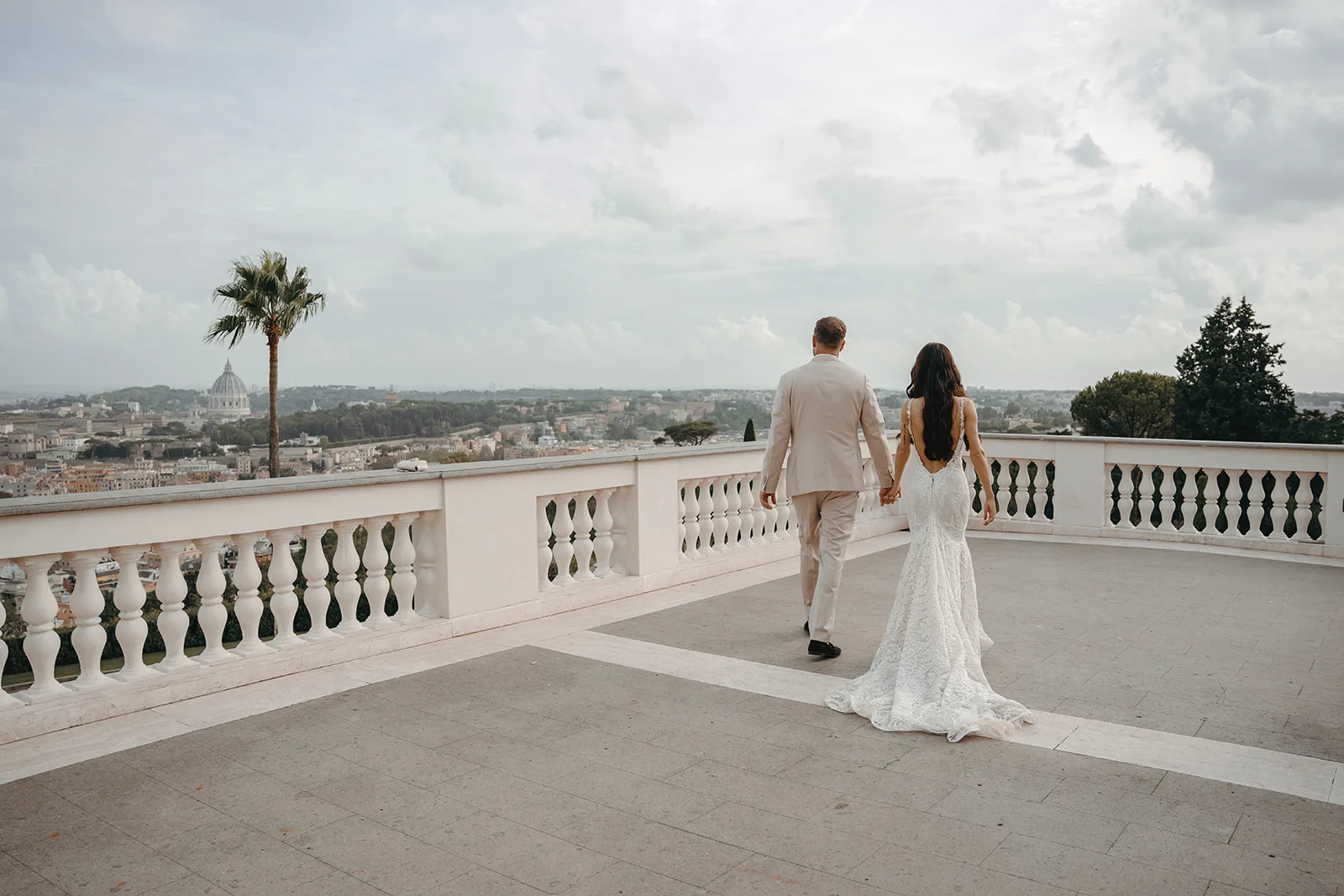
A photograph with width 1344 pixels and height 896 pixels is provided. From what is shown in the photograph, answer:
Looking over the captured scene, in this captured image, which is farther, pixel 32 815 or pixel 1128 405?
pixel 1128 405

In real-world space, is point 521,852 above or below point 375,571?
below

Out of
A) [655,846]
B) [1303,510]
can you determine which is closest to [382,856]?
[655,846]

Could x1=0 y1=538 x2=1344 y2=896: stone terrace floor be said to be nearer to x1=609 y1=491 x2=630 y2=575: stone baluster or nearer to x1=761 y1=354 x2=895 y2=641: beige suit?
x1=761 y1=354 x2=895 y2=641: beige suit

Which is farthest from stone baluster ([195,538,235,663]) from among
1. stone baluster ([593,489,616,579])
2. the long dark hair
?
the long dark hair

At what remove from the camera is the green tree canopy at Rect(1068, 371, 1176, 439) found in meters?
Result: 43.8

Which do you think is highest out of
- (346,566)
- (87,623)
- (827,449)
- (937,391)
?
(937,391)

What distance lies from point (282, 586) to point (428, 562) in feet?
3.37

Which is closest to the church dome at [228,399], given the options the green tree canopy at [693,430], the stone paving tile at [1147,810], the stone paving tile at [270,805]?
the green tree canopy at [693,430]

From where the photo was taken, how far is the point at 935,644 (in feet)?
15.5

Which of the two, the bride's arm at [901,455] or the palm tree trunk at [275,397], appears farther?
the palm tree trunk at [275,397]

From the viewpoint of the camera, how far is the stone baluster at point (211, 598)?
16.2ft

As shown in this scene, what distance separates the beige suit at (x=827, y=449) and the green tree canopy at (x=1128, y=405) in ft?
136

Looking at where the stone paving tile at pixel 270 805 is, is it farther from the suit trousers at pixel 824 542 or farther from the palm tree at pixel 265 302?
the palm tree at pixel 265 302

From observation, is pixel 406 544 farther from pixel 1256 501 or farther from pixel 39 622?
pixel 1256 501
